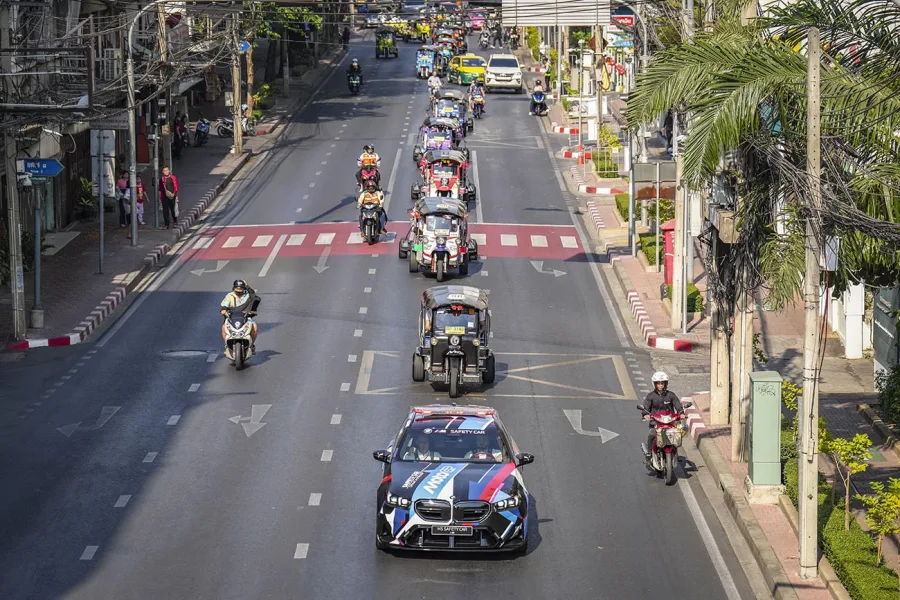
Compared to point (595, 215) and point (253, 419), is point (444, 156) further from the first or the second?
point (253, 419)

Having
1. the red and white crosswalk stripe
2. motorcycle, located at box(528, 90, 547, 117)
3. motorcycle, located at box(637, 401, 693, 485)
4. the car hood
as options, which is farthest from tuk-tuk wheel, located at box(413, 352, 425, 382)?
motorcycle, located at box(528, 90, 547, 117)

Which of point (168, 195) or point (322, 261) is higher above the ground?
point (168, 195)

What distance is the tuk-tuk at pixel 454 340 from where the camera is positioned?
27672mm

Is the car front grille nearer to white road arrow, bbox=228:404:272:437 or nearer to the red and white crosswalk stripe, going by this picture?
white road arrow, bbox=228:404:272:437

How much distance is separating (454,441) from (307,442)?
5.11 metres

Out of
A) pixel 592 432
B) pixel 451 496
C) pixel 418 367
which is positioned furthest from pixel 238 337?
pixel 451 496

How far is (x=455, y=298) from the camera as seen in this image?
1125 inches

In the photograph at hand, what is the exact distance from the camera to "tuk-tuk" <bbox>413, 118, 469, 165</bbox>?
57.8 meters

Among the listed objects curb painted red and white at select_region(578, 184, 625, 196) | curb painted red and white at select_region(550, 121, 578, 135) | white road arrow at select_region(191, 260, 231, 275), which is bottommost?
white road arrow at select_region(191, 260, 231, 275)

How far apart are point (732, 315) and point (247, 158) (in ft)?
130

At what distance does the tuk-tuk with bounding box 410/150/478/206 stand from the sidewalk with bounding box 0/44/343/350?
758cm

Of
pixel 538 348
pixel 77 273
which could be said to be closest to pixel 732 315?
pixel 538 348

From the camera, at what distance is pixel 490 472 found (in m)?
19.4

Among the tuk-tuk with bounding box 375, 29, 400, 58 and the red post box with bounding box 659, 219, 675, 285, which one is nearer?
the red post box with bounding box 659, 219, 675, 285
